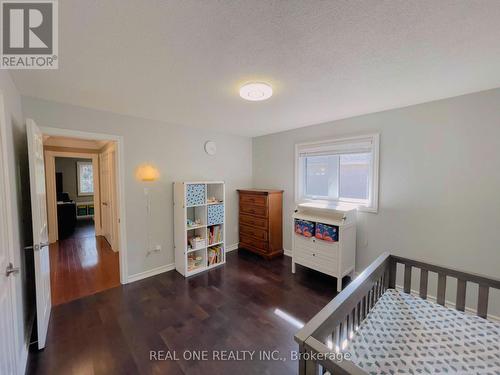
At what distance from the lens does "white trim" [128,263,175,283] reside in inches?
116

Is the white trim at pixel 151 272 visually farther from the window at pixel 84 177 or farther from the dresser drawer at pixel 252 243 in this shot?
the window at pixel 84 177

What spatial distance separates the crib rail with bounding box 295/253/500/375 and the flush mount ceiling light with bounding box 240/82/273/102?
1.69 meters

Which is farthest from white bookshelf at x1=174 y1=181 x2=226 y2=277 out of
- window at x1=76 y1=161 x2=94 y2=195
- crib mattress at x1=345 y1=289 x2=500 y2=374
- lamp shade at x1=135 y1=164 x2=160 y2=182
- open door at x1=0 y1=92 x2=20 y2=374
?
window at x1=76 y1=161 x2=94 y2=195

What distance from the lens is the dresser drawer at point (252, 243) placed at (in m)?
3.71

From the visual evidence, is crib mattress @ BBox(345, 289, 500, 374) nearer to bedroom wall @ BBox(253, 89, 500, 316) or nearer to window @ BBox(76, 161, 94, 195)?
bedroom wall @ BBox(253, 89, 500, 316)

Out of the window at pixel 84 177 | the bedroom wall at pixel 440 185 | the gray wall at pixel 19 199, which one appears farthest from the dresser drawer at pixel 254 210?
the window at pixel 84 177

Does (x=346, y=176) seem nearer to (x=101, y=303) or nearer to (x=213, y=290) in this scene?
(x=213, y=290)

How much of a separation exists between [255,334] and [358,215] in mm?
2053

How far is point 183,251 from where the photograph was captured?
10.2 feet

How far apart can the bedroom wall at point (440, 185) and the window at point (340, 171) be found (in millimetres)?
124

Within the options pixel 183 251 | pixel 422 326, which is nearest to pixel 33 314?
pixel 183 251

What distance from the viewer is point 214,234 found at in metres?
3.49

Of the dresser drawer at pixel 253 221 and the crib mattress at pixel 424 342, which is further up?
the dresser drawer at pixel 253 221

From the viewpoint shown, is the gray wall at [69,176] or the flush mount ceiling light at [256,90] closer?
the flush mount ceiling light at [256,90]
